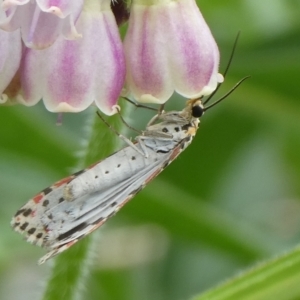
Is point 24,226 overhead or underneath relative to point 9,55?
underneath

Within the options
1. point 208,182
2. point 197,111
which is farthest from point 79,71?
point 208,182

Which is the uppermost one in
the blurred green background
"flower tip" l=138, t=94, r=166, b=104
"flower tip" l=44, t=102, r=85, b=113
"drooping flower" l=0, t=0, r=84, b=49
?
"drooping flower" l=0, t=0, r=84, b=49

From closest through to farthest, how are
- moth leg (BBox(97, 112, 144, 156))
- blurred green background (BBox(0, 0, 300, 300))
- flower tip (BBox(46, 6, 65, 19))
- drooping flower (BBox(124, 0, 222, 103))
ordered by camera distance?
flower tip (BBox(46, 6, 65, 19)) < drooping flower (BBox(124, 0, 222, 103)) < moth leg (BBox(97, 112, 144, 156)) < blurred green background (BBox(0, 0, 300, 300))

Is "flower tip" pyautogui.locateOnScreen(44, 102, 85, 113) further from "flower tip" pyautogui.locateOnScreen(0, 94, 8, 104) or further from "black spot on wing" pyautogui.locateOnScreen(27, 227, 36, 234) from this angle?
"black spot on wing" pyautogui.locateOnScreen(27, 227, 36, 234)

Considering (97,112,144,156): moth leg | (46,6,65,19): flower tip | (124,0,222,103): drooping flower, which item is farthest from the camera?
(97,112,144,156): moth leg

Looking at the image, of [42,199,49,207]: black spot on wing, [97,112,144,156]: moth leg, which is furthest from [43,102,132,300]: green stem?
[42,199,49,207]: black spot on wing

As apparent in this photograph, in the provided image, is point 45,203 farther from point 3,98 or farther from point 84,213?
point 3,98

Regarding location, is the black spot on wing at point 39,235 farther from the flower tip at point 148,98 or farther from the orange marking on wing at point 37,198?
the flower tip at point 148,98
